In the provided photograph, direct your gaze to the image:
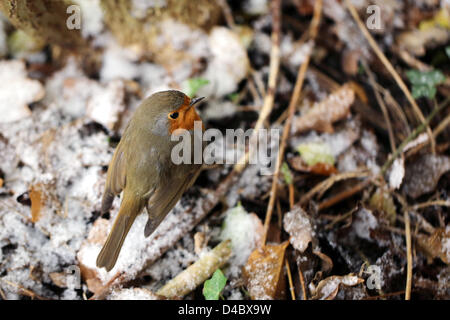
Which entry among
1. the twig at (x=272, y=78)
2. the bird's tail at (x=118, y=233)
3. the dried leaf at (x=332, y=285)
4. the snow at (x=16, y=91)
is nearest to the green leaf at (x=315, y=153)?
the twig at (x=272, y=78)

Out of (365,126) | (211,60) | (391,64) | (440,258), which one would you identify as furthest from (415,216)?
(211,60)

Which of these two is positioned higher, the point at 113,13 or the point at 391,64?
the point at 113,13

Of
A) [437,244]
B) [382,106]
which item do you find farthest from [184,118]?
[437,244]

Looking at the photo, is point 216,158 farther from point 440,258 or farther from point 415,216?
point 440,258

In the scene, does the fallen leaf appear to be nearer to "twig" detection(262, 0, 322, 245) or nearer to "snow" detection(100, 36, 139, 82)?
"twig" detection(262, 0, 322, 245)

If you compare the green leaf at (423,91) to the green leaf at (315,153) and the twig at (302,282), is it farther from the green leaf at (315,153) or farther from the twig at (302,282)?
the twig at (302,282)

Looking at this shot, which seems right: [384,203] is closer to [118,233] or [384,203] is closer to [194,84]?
[194,84]
